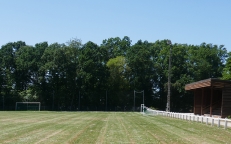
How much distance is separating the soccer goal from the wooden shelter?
38106 millimetres

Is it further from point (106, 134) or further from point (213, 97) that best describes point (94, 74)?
point (106, 134)

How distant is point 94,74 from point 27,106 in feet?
53.7

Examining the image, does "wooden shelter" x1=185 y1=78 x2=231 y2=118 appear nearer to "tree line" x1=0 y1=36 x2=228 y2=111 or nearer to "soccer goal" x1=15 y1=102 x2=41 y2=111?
"tree line" x1=0 y1=36 x2=228 y2=111

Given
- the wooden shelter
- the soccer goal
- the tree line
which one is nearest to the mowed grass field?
the wooden shelter

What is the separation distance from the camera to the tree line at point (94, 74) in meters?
83.9

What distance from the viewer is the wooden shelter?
39016 millimetres

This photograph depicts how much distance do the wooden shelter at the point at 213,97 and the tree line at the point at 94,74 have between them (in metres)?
34.2

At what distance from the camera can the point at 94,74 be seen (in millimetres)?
84938

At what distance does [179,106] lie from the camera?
292 feet

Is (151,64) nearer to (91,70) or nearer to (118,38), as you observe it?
(91,70)

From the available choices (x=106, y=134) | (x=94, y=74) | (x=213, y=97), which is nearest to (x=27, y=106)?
(x=94, y=74)

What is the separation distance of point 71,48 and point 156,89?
22.5 meters

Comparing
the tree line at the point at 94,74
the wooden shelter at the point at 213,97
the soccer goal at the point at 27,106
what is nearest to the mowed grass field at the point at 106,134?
the wooden shelter at the point at 213,97

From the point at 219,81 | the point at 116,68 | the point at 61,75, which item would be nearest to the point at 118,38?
the point at 116,68
